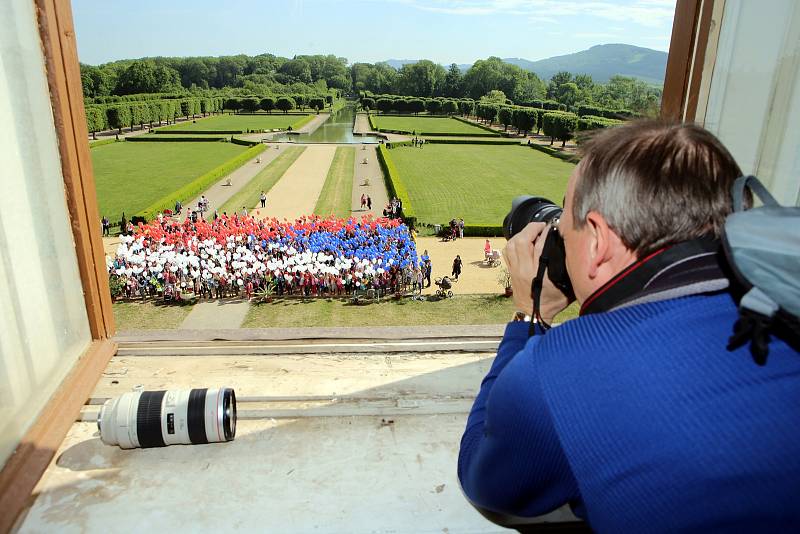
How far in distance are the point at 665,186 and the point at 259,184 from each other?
3263 cm

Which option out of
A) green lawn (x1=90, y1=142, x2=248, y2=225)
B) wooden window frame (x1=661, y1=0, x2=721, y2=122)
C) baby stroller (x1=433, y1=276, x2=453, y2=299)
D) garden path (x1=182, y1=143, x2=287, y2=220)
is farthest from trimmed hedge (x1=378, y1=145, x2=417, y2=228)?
wooden window frame (x1=661, y1=0, x2=721, y2=122)

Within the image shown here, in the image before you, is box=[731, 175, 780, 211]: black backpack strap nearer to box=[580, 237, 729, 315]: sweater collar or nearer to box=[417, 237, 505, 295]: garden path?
box=[580, 237, 729, 315]: sweater collar

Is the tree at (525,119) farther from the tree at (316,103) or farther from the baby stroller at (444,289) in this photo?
the baby stroller at (444,289)

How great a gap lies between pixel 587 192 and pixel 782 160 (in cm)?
217

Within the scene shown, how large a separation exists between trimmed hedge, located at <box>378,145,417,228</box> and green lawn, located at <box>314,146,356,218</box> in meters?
2.19

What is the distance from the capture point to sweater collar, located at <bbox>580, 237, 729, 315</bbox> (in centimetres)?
116

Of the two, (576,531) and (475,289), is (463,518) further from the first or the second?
(475,289)

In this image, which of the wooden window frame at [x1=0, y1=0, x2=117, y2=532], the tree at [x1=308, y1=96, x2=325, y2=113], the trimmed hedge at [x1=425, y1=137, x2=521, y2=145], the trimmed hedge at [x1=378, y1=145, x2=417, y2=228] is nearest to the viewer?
the wooden window frame at [x1=0, y1=0, x2=117, y2=532]

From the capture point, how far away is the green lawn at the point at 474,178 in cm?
2688

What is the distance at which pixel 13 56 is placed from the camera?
8.00 ft

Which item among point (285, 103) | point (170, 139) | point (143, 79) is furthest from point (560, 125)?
point (143, 79)

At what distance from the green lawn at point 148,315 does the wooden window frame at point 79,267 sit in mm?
10564

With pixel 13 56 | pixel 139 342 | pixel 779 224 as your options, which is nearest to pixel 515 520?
pixel 779 224

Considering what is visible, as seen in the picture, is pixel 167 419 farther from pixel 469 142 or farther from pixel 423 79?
pixel 423 79
